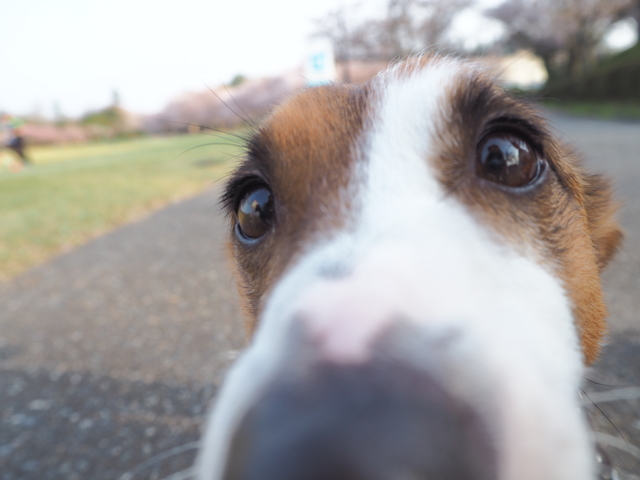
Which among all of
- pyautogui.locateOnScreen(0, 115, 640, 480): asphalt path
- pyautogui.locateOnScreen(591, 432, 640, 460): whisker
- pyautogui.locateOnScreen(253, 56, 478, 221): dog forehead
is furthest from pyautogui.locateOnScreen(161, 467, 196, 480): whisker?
pyautogui.locateOnScreen(591, 432, 640, 460): whisker

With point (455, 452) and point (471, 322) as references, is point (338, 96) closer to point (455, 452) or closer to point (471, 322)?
point (471, 322)

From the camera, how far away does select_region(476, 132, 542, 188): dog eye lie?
1.58 meters

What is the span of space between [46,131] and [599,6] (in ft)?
162

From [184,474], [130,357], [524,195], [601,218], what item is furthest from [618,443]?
[130,357]

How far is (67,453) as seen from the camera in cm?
305

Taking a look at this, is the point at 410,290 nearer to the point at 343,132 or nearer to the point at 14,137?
the point at 343,132

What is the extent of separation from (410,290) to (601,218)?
71.7 inches

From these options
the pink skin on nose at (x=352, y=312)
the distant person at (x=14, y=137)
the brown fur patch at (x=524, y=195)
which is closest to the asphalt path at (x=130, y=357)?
the brown fur patch at (x=524, y=195)

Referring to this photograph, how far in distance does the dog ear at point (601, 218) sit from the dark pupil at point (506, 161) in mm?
767

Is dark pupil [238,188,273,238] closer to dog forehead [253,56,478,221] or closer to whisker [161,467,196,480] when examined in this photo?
dog forehead [253,56,478,221]

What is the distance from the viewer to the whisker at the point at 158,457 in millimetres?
2840

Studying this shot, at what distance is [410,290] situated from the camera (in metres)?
1.04

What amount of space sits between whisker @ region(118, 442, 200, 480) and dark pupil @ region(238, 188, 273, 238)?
6.22 ft

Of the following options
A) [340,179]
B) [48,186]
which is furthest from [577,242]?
[48,186]
